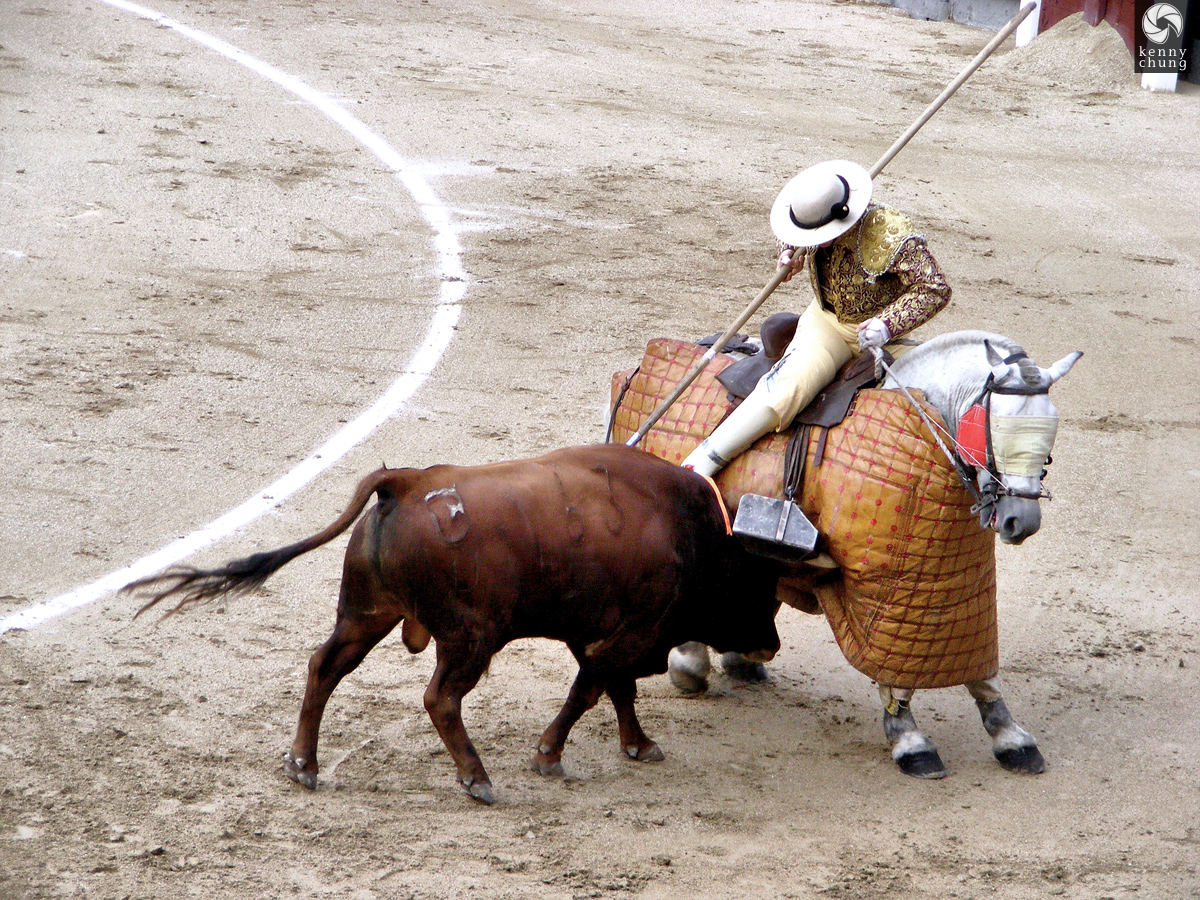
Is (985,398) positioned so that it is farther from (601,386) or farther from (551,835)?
(601,386)

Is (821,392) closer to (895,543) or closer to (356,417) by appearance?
(895,543)

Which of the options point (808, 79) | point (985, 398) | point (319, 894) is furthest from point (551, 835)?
point (808, 79)

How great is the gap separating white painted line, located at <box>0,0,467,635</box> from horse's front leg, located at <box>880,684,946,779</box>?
295cm

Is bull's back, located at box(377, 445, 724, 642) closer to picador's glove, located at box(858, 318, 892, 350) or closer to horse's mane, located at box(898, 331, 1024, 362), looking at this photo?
picador's glove, located at box(858, 318, 892, 350)

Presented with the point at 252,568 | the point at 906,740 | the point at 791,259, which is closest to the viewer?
the point at 252,568

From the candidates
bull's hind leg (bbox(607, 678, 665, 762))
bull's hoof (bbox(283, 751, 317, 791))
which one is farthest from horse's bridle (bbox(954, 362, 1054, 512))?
bull's hoof (bbox(283, 751, 317, 791))

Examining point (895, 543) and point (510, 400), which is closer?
point (895, 543)

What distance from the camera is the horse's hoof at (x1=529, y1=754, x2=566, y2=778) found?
4.44m

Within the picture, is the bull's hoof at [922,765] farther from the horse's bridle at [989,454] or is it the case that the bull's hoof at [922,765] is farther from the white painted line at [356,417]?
the white painted line at [356,417]

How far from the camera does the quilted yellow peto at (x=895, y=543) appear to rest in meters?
4.36

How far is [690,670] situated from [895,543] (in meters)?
1.07

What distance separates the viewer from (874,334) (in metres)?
4.44

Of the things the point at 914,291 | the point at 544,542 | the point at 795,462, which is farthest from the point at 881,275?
the point at 544,542

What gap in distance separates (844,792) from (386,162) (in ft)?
26.3
